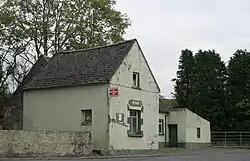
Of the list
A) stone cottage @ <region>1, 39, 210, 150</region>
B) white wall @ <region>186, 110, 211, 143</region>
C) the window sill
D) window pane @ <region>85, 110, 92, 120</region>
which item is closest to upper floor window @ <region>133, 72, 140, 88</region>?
stone cottage @ <region>1, 39, 210, 150</region>

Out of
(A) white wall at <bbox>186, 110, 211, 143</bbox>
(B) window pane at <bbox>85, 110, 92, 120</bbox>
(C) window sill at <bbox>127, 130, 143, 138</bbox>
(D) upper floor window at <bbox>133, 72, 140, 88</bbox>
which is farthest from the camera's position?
(A) white wall at <bbox>186, 110, 211, 143</bbox>

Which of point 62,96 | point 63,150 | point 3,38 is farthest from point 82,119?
point 3,38

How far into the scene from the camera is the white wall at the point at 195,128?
48.2 m

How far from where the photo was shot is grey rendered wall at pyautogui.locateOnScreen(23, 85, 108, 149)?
34.3 m

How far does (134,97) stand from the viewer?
36.9 metres

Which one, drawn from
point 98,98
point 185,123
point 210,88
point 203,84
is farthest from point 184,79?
point 98,98

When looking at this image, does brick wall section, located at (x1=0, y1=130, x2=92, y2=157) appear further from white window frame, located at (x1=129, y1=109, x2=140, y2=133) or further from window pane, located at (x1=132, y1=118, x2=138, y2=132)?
window pane, located at (x1=132, y1=118, x2=138, y2=132)

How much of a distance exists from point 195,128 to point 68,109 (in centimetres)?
1739

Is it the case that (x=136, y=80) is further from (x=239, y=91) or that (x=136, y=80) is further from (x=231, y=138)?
(x=239, y=91)

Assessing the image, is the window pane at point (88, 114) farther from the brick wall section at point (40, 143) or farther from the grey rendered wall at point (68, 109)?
the brick wall section at point (40, 143)

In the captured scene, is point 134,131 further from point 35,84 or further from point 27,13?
point 27,13

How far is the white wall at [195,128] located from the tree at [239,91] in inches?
353

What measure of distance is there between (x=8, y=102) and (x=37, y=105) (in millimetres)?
5689

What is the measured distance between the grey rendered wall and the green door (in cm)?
1564
